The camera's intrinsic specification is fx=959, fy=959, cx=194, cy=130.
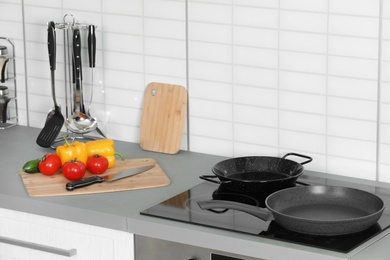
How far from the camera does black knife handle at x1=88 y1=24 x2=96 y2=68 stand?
3.32m

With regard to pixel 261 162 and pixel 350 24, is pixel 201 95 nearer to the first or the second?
pixel 261 162

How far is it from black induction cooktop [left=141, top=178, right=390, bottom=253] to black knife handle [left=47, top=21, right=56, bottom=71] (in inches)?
30.2

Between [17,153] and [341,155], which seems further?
[17,153]

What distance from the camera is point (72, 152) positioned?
3125 mm

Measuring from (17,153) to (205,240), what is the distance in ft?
3.36

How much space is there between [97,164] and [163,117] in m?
0.35

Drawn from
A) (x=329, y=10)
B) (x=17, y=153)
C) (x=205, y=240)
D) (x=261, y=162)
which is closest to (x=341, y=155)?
(x=261, y=162)

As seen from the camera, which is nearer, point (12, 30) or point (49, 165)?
point (49, 165)

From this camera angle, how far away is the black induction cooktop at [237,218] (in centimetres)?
250

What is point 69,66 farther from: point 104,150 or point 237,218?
point 237,218

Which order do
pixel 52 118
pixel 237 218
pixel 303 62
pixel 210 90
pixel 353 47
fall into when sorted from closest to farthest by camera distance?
pixel 237 218, pixel 353 47, pixel 303 62, pixel 210 90, pixel 52 118

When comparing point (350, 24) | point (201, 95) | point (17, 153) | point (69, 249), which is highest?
point (350, 24)

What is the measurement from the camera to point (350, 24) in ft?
9.56

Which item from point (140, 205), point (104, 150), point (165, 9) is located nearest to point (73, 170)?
point (104, 150)
